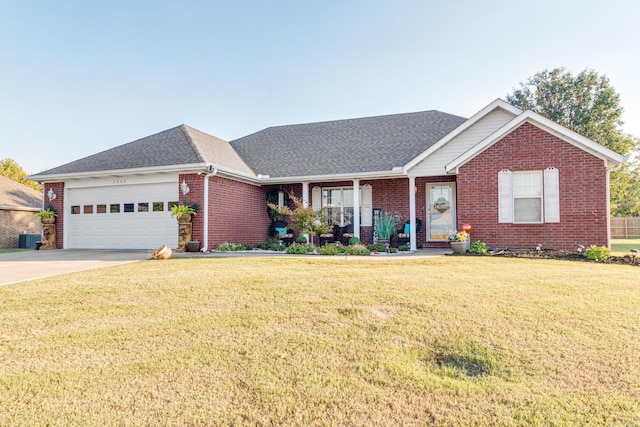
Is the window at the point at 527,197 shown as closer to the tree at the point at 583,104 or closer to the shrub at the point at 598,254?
the shrub at the point at 598,254

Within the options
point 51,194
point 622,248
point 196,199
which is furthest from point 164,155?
point 622,248

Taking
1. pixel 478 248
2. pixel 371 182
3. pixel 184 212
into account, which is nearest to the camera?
pixel 478 248

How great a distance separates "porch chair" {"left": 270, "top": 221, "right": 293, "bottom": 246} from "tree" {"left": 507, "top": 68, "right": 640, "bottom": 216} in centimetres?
2149

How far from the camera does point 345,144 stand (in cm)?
1694

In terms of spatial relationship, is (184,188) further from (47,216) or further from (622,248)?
(622,248)

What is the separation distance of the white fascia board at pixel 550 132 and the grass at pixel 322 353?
252 inches

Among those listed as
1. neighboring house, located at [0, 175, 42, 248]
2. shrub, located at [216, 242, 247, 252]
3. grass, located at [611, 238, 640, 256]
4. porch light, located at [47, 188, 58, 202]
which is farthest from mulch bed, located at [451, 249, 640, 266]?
neighboring house, located at [0, 175, 42, 248]

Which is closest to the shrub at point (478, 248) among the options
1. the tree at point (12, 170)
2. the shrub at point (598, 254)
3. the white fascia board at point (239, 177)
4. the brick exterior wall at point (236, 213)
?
the shrub at point (598, 254)

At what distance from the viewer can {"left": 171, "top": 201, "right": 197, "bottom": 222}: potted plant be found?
41.8 feet

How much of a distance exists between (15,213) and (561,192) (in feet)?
83.6

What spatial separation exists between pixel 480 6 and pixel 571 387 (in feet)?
40.9

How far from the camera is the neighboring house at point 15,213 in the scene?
20.4 metres

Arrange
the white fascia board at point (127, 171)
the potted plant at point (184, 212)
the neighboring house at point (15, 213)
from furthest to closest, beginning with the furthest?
the neighboring house at point (15, 213), the white fascia board at point (127, 171), the potted plant at point (184, 212)

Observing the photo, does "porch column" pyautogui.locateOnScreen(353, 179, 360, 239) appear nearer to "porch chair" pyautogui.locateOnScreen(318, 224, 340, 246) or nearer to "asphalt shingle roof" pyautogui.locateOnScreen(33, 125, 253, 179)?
"porch chair" pyautogui.locateOnScreen(318, 224, 340, 246)
